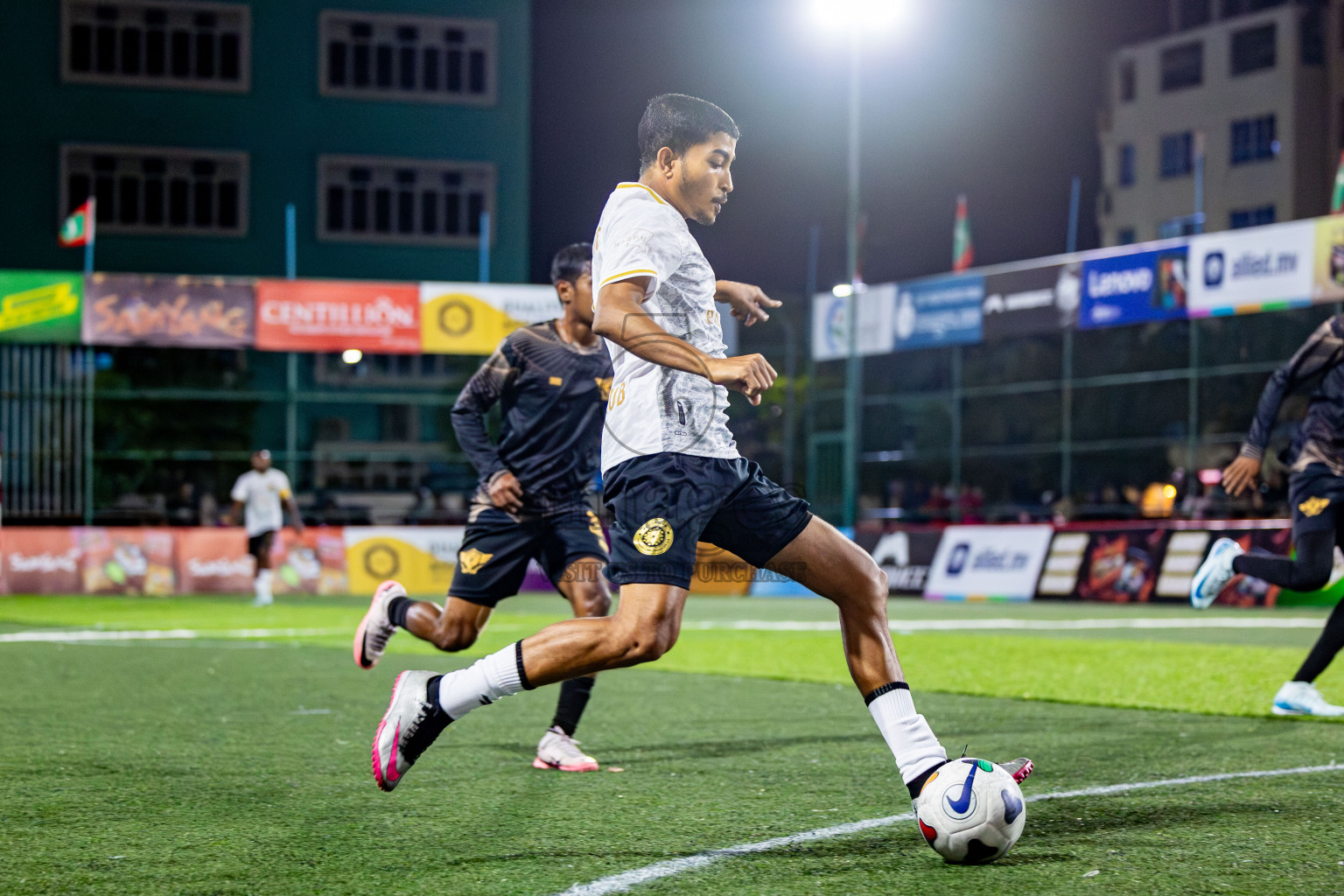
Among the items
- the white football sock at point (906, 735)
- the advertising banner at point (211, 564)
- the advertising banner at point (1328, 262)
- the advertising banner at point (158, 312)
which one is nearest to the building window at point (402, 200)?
the advertising banner at point (158, 312)

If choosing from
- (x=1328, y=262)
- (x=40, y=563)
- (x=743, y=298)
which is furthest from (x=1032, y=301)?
(x=743, y=298)

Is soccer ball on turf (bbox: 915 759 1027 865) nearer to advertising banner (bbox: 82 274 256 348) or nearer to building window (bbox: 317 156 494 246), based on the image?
advertising banner (bbox: 82 274 256 348)

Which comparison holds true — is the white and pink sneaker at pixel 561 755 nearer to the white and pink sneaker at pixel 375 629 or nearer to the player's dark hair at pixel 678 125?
the white and pink sneaker at pixel 375 629

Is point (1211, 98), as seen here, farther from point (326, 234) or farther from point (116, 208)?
point (116, 208)

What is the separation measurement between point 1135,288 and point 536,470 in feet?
56.8

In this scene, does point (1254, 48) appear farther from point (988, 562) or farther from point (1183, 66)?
point (988, 562)

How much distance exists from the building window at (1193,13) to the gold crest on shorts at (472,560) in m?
56.5

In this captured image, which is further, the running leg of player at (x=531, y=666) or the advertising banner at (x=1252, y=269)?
the advertising banner at (x=1252, y=269)

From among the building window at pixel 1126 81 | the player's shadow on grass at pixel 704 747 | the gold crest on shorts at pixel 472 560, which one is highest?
the building window at pixel 1126 81

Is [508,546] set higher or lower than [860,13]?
lower

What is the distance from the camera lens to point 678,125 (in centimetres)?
441

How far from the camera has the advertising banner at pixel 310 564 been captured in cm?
2327

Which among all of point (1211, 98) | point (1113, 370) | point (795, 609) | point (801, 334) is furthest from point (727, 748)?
point (1211, 98)

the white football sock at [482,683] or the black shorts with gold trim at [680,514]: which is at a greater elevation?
the black shorts with gold trim at [680,514]
